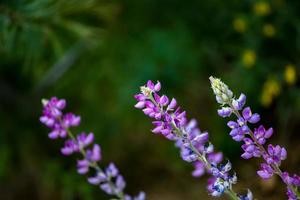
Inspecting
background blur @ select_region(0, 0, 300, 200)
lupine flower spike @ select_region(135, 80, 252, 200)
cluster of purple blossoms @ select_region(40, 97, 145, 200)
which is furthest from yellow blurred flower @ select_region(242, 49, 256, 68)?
lupine flower spike @ select_region(135, 80, 252, 200)

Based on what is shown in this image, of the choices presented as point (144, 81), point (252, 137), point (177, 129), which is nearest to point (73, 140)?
point (177, 129)

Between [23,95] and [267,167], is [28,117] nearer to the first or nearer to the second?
[23,95]

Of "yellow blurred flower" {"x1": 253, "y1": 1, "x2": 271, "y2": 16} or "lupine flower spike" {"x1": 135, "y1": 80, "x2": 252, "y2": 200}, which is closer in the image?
"lupine flower spike" {"x1": 135, "y1": 80, "x2": 252, "y2": 200}

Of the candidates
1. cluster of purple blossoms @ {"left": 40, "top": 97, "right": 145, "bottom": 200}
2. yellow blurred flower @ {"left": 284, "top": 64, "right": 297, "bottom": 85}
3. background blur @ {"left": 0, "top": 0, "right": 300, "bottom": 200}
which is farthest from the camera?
background blur @ {"left": 0, "top": 0, "right": 300, "bottom": 200}

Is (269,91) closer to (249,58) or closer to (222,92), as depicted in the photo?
(249,58)

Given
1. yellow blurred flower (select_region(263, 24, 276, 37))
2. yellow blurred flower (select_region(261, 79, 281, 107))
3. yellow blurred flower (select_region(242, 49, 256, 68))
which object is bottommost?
yellow blurred flower (select_region(261, 79, 281, 107))

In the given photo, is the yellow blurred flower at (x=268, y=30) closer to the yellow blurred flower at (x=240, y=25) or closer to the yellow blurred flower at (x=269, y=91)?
the yellow blurred flower at (x=240, y=25)

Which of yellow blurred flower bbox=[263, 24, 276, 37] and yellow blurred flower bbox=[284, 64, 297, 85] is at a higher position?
yellow blurred flower bbox=[263, 24, 276, 37]

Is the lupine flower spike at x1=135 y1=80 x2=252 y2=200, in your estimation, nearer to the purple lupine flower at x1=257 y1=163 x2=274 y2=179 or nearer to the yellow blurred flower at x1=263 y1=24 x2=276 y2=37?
the purple lupine flower at x1=257 y1=163 x2=274 y2=179
